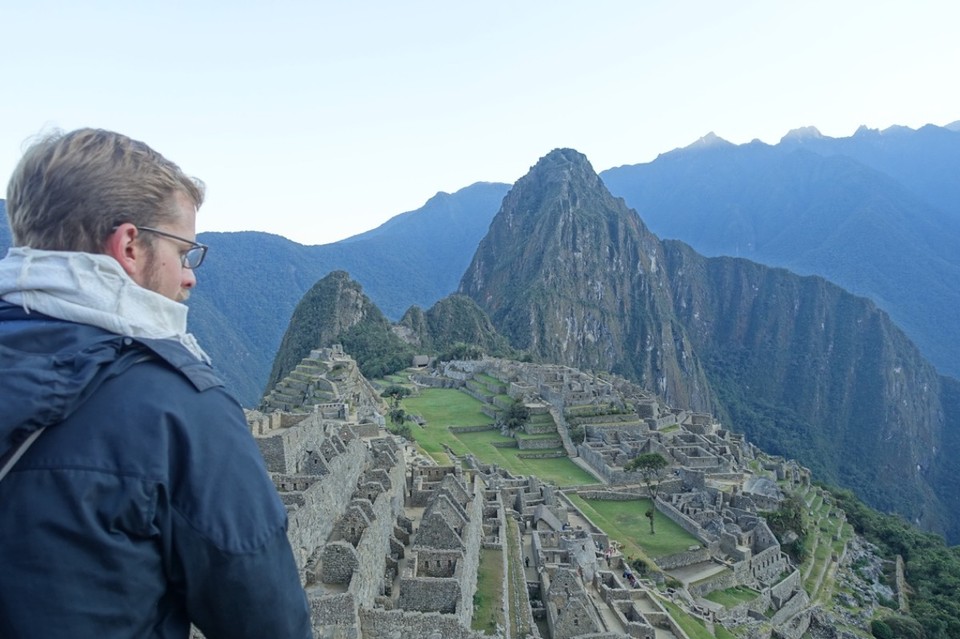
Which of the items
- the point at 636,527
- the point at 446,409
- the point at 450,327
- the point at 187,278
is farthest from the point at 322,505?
the point at 450,327

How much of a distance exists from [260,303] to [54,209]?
122203 mm

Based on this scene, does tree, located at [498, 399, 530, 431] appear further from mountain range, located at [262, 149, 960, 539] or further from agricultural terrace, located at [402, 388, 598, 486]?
mountain range, located at [262, 149, 960, 539]

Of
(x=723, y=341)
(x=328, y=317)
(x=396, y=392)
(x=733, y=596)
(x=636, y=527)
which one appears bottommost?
(x=723, y=341)

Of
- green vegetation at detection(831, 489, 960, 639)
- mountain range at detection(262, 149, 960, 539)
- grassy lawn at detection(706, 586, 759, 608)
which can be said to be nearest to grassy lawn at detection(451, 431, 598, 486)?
grassy lawn at detection(706, 586, 759, 608)

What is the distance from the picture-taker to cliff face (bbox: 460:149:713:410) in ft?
470

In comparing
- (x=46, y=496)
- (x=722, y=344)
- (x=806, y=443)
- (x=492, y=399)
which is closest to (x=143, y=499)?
(x=46, y=496)

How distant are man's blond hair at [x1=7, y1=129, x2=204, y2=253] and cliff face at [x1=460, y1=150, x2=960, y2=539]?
123m

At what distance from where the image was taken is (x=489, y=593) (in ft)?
48.4

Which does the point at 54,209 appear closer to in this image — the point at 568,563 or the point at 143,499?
the point at 143,499

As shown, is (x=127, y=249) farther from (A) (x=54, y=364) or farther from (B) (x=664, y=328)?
(B) (x=664, y=328)

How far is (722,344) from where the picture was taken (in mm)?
198875

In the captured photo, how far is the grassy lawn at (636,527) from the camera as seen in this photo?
26.3 metres

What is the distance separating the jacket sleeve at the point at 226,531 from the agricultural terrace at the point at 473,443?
26.1 meters

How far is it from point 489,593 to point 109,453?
14426 millimetres
